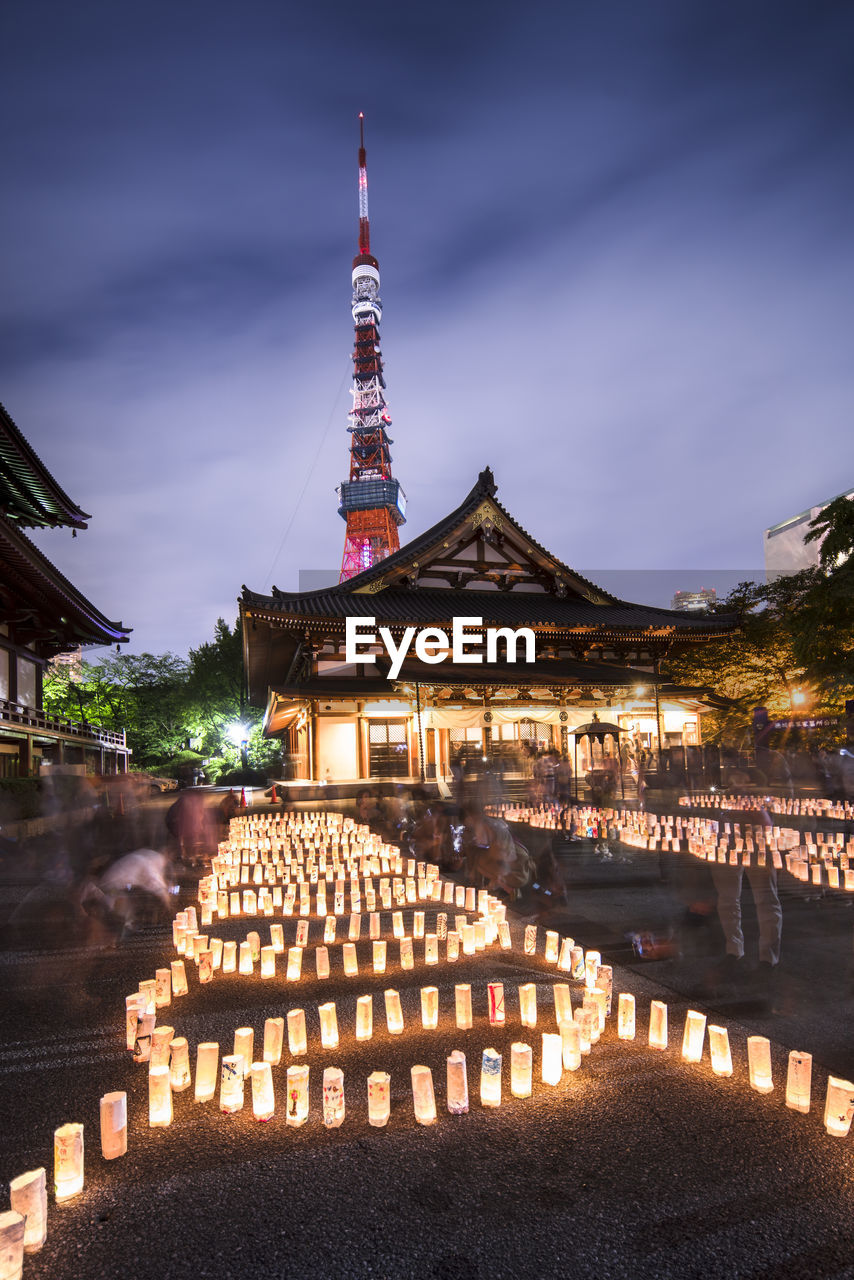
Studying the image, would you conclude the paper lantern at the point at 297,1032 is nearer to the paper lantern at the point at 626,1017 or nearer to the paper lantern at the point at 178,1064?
the paper lantern at the point at 178,1064

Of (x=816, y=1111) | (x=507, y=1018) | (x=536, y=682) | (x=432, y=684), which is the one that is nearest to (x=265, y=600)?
(x=432, y=684)

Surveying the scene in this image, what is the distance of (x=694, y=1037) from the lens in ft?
13.0

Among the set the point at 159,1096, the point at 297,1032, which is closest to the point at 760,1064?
the point at 297,1032

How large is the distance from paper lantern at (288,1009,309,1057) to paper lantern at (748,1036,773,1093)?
2.44 metres

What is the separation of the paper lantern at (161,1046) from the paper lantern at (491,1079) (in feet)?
5.43

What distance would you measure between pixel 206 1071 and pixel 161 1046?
11.1 inches

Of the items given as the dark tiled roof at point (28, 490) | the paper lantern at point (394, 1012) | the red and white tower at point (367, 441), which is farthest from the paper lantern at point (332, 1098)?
the red and white tower at point (367, 441)

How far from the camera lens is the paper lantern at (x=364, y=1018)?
4254 millimetres

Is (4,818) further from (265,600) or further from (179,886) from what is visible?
(265,600)

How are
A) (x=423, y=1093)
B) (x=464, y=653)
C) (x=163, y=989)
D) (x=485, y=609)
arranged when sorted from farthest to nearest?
(x=485, y=609)
(x=464, y=653)
(x=163, y=989)
(x=423, y=1093)

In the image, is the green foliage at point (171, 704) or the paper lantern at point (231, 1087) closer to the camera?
the paper lantern at point (231, 1087)

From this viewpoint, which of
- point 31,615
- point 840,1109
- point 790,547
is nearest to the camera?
point 840,1109

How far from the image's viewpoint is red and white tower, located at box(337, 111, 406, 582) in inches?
3194

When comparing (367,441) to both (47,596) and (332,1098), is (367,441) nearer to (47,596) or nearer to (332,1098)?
(47,596)
